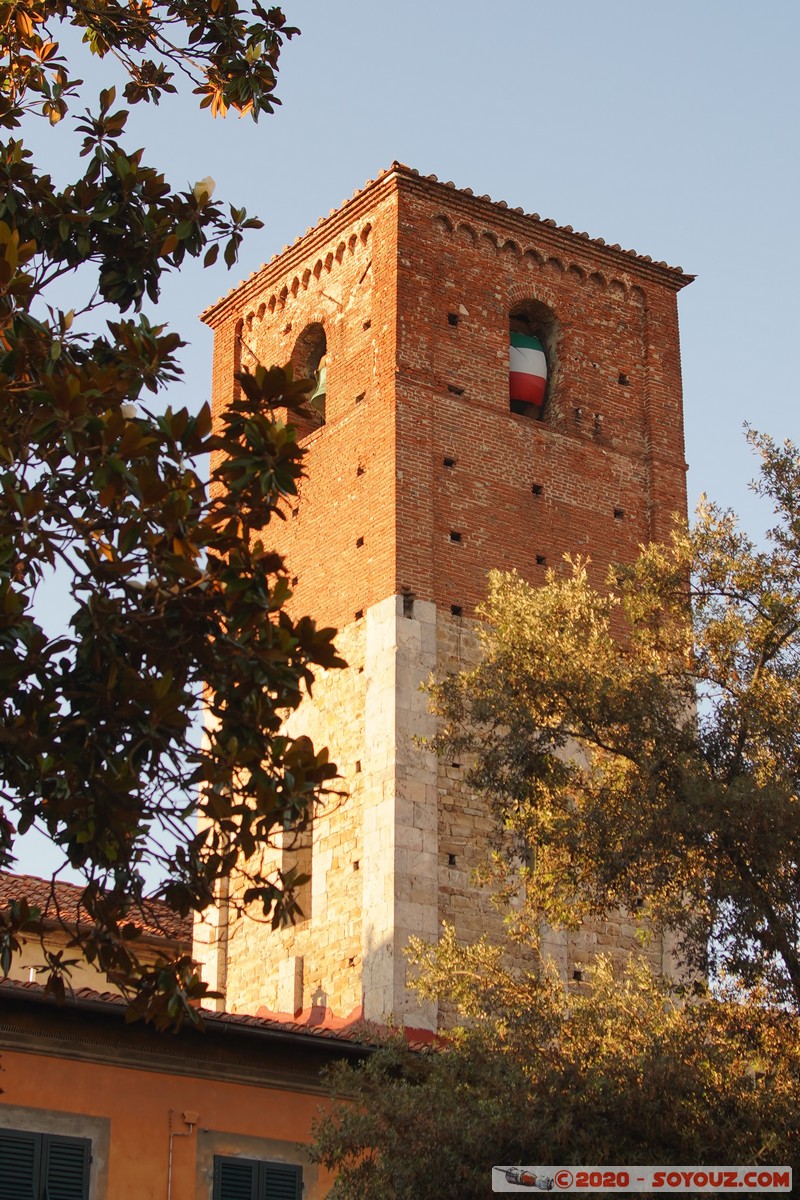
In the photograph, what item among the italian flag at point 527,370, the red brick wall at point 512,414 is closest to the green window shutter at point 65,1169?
the red brick wall at point 512,414

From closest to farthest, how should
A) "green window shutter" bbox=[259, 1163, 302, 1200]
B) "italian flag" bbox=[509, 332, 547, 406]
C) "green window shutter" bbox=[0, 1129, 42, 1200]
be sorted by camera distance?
"green window shutter" bbox=[0, 1129, 42, 1200] → "green window shutter" bbox=[259, 1163, 302, 1200] → "italian flag" bbox=[509, 332, 547, 406]

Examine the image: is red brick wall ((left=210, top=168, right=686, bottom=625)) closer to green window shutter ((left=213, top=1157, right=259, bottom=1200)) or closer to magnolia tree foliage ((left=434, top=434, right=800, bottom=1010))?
magnolia tree foliage ((left=434, top=434, right=800, bottom=1010))

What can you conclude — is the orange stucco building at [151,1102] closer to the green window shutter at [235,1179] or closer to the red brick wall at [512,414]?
the green window shutter at [235,1179]

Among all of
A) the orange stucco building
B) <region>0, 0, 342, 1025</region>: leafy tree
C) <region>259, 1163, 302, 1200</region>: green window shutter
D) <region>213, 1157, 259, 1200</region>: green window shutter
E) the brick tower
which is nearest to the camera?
<region>0, 0, 342, 1025</region>: leafy tree

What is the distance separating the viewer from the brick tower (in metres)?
22.4

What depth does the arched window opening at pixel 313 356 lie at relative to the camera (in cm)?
2678

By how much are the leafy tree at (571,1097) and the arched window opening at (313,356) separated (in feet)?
42.0

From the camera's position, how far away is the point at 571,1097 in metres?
13.8

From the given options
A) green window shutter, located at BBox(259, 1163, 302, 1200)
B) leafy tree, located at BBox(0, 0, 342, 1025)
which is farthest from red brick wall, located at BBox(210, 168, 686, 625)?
leafy tree, located at BBox(0, 0, 342, 1025)

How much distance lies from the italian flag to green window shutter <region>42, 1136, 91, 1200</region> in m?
13.7

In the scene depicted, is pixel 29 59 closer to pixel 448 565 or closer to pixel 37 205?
pixel 37 205

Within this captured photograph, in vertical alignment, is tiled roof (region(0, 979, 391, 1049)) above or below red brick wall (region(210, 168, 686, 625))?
below

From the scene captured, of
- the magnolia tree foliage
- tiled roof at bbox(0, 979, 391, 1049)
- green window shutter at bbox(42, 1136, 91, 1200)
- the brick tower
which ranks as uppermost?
the brick tower

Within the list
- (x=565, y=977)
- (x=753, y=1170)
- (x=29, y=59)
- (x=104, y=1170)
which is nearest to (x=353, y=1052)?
(x=104, y=1170)
